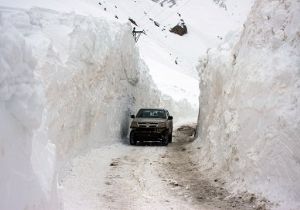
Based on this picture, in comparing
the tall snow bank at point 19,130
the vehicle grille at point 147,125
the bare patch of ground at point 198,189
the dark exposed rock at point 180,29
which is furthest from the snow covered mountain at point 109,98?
the dark exposed rock at point 180,29

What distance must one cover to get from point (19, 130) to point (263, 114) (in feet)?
23.1

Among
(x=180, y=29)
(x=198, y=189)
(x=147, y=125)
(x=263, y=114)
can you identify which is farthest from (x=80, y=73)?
(x=180, y=29)

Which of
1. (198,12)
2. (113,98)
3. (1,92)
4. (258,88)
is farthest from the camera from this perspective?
(198,12)

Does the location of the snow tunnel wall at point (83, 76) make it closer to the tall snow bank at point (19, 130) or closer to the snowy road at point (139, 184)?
the snowy road at point (139, 184)

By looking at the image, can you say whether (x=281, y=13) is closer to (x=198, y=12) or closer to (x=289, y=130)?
(x=289, y=130)

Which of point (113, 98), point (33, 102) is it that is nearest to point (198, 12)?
point (113, 98)

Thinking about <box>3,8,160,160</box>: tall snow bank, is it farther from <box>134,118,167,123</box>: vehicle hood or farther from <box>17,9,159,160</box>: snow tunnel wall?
<box>134,118,167,123</box>: vehicle hood

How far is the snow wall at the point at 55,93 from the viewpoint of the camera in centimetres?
504

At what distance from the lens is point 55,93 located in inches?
522

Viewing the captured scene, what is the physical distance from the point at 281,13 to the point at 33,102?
912 centimetres

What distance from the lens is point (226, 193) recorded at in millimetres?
10922

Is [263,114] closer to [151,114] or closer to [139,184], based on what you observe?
[139,184]

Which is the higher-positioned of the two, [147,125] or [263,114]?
[263,114]

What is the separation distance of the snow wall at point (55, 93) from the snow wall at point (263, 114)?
167 inches
